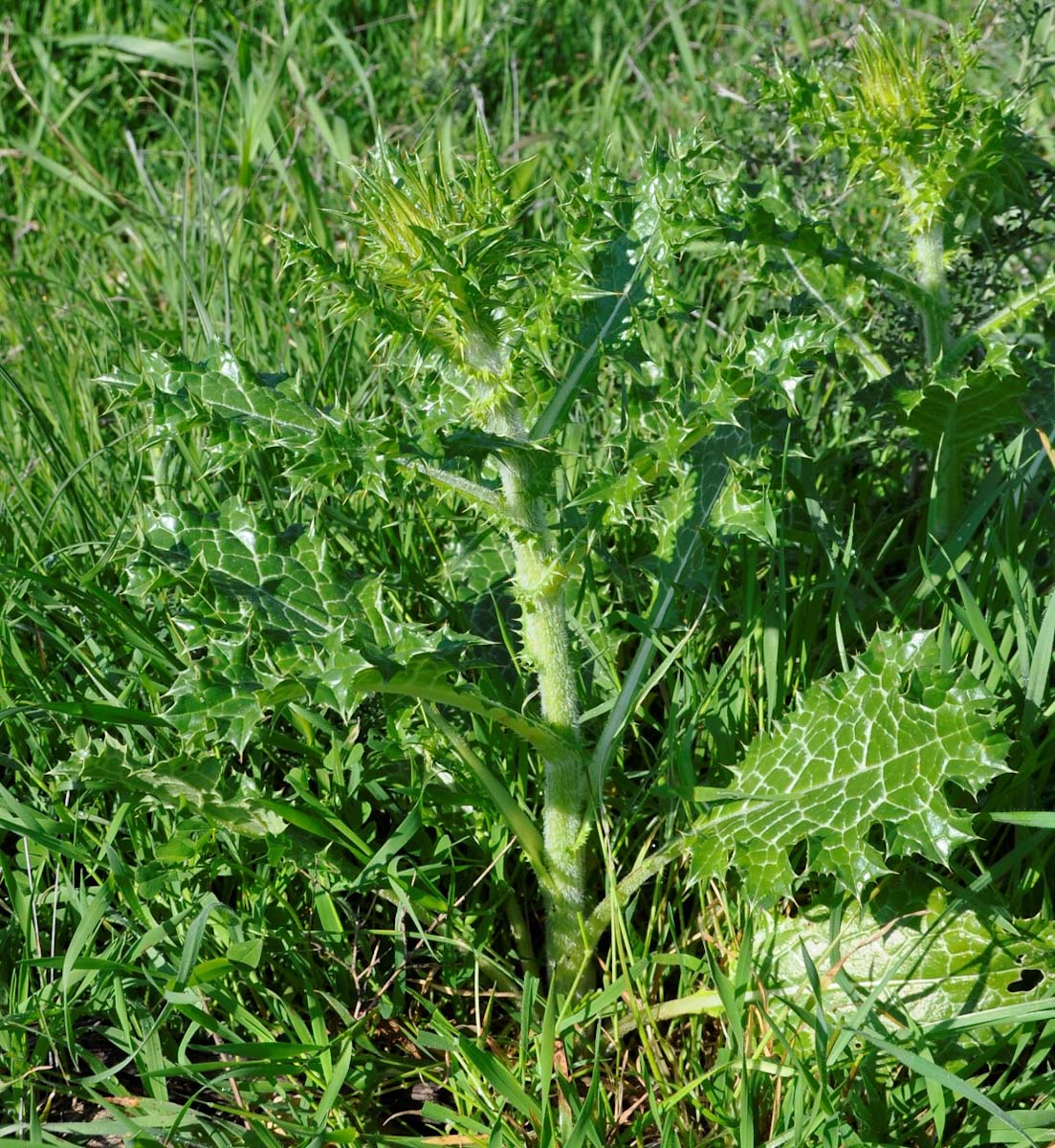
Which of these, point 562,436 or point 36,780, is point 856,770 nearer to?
point 562,436

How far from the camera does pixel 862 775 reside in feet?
6.25

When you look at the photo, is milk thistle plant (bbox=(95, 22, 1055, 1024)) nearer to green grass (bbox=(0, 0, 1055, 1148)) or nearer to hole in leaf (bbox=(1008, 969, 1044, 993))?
green grass (bbox=(0, 0, 1055, 1148))

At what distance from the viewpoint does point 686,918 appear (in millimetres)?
2301

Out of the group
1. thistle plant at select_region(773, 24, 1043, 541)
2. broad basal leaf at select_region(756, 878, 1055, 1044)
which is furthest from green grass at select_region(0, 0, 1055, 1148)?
thistle plant at select_region(773, 24, 1043, 541)

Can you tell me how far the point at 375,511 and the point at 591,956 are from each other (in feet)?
3.57

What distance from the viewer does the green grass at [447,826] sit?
1921 mm

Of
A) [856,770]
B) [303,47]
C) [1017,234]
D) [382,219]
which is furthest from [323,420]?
[303,47]

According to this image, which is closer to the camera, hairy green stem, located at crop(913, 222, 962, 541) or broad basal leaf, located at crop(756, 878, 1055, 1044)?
broad basal leaf, located at crop(756, 878, 1055, 1044)

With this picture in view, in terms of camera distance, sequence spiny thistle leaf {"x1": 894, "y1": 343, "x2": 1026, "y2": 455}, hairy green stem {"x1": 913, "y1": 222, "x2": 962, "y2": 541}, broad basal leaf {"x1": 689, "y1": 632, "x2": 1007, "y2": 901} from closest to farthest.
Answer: broad basal leaf {"x1": 689, "y1": 632, "x2": 1007, "y2": 901}, spiny thistle leaf {"x1": 894, "y1": 343, "x2": 1026, "y2": 455}, hairy green stem {"x1": 913, "y1": 222, "x2": 962, "y2": 541}

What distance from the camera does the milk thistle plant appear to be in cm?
185

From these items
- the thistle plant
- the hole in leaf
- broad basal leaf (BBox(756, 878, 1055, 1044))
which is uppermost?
the thistle plant

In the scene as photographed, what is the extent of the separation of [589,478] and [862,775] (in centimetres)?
87

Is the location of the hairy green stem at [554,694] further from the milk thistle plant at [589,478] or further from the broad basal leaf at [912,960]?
the broad basal leaf at [912,960]

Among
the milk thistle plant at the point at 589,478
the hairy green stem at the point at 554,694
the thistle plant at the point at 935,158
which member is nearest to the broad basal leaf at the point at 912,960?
the milk thistle plant at the point at 589,478
